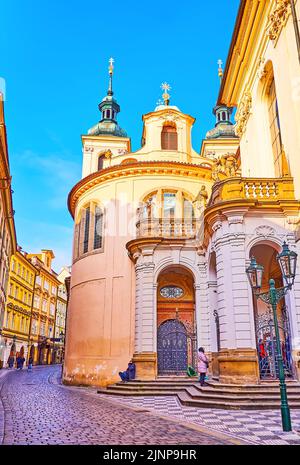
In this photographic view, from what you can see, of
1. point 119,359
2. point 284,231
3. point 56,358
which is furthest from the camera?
point 56,358

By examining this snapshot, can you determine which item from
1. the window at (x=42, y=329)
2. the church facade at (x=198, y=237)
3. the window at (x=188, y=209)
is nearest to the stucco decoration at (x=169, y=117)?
the church facade at (x=198, y=237)

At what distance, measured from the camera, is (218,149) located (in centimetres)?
3647

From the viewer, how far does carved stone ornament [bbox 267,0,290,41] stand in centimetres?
1435

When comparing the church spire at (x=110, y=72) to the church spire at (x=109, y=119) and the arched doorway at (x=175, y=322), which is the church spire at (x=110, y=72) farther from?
the arched doorway at (x=175, y=322)

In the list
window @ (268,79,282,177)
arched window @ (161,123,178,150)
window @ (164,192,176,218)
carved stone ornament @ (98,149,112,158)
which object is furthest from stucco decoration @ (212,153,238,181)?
carved stone ornament @ (98,149,112,158)

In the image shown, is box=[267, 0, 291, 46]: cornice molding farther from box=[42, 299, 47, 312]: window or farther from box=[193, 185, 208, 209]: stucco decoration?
box=[42, 299, 47, 312]: window

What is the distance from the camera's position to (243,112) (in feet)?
66.3

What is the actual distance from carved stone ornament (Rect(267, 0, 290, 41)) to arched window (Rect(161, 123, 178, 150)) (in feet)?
41.3

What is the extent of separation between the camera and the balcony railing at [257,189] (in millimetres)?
14453

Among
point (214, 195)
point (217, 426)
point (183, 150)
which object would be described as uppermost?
point (183, 150)

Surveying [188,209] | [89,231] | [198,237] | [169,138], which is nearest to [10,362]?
[89,231]
